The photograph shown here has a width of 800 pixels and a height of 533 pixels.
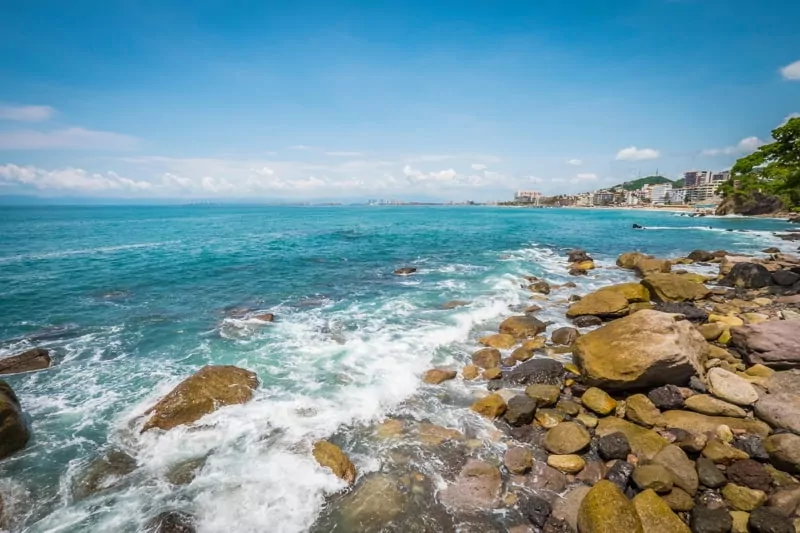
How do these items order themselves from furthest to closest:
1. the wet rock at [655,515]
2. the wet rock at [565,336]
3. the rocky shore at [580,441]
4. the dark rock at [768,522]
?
the wet rock at [565,336] → the rocky shore at [580,441] → the wet rock at [655,515] → the dark rock at [768,522]

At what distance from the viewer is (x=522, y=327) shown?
48.5 feet

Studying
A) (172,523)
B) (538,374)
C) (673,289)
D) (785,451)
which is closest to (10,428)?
(172,523)

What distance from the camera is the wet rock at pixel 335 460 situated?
24.1 feet

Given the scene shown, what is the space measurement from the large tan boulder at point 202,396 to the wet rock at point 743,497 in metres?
10.8

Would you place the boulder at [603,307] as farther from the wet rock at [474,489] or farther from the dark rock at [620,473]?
the wet rock at [474,489]

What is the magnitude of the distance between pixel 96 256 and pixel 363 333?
32.6 meters

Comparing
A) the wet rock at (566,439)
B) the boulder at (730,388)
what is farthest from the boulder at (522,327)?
the wet rock at (566,439)

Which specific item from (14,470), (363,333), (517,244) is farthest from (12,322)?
(517,244)

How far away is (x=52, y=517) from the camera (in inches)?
260

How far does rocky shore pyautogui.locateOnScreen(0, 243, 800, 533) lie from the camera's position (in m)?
6.28

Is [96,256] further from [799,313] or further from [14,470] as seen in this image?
[799,313]

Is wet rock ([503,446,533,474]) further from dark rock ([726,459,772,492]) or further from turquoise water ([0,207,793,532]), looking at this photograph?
dark rock ([726,459,772,492])

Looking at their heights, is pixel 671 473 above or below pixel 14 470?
above

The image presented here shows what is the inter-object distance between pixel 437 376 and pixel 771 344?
9.75 meters
